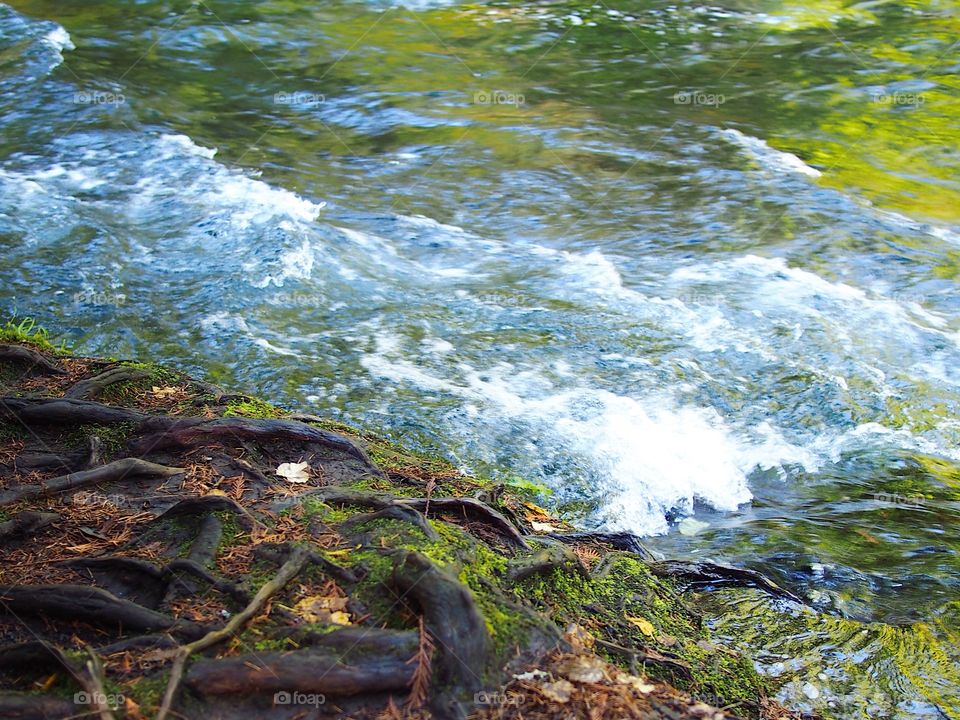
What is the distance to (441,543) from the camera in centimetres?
434

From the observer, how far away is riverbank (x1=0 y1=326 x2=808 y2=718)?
340 cm

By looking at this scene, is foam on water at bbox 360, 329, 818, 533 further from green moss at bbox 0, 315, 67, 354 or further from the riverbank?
green moss at bbox 0, 315, 67, 354

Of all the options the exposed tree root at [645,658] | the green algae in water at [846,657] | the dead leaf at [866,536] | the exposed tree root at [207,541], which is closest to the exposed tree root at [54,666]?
the exposed tree root at [207,541]

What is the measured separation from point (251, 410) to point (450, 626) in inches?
108

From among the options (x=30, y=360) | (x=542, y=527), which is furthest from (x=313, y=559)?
(x=30, y=360)

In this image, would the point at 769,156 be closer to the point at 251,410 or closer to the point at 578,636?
the point at 251,410

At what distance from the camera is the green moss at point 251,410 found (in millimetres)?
5682

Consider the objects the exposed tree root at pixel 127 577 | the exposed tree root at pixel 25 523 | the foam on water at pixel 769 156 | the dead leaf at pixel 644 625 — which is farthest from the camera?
the foam on water at pixel 769 156

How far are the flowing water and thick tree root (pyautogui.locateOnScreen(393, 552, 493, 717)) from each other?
1926 millimetres

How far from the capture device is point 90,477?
4.71 m

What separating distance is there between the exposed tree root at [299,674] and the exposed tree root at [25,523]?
1.47 m

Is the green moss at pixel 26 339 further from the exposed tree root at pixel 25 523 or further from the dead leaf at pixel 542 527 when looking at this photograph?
the dead leaf at pixel 542 527

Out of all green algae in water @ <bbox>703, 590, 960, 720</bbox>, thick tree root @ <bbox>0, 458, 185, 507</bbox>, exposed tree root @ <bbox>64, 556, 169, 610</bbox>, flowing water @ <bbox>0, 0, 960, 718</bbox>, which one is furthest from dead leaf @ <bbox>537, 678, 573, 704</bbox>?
thick tree root @ <bbox>0, 458, 185, 507</bbox>

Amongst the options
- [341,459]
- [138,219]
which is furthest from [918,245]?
[138,219]
